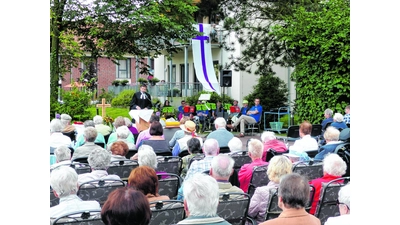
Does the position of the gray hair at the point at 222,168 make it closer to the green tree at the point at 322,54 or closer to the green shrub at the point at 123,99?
the green tree at the point at 322,54

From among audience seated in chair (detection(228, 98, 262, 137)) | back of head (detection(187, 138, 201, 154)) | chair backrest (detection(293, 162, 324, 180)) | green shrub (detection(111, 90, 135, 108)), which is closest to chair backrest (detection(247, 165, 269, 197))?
chair backrest (detection(293, 162, 324, 180))

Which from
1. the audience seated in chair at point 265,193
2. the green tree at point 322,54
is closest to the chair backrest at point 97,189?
the audience seated in chair at point 265,193

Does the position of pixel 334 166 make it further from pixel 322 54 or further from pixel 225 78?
pixel 225 78

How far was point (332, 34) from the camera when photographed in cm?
1534

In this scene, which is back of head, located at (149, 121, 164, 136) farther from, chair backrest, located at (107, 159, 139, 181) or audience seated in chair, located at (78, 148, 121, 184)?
audience seated in chair, located at (78, 148, 121, 184)

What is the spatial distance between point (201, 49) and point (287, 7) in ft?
15.6

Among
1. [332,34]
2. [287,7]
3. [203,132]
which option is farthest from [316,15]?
[203,132]

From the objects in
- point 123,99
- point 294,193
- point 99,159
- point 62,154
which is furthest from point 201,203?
point 123,99

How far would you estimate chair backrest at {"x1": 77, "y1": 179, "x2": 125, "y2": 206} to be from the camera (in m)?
4.64

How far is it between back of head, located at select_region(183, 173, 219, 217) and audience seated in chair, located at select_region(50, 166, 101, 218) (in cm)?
99

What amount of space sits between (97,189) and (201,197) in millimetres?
1731

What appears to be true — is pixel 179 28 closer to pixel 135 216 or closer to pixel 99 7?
pixel 99 7

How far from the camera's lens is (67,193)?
403 centimetres
